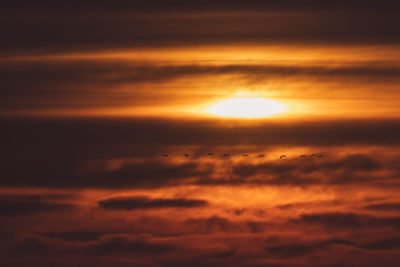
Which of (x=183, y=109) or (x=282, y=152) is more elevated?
(x=183, y=109)

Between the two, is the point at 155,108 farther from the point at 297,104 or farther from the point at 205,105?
the point at 297,104

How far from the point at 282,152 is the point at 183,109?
3577 millimetres

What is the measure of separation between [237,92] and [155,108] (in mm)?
2358

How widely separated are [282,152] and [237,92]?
3.19m

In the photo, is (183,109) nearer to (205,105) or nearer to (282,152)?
(205,105)

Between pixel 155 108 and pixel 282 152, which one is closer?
pixel 282 152

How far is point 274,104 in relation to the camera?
28594 millimetres

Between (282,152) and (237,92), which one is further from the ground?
(237,92)

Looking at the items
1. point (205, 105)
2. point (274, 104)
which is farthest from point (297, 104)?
point (205, 105)

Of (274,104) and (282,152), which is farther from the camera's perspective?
(274,104)

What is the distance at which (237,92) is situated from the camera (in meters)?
28.5

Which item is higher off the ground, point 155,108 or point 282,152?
point 155,108

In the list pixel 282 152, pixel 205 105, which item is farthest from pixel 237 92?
pixel 282 152

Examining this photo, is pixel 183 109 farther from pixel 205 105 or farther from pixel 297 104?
pixel 297 104
